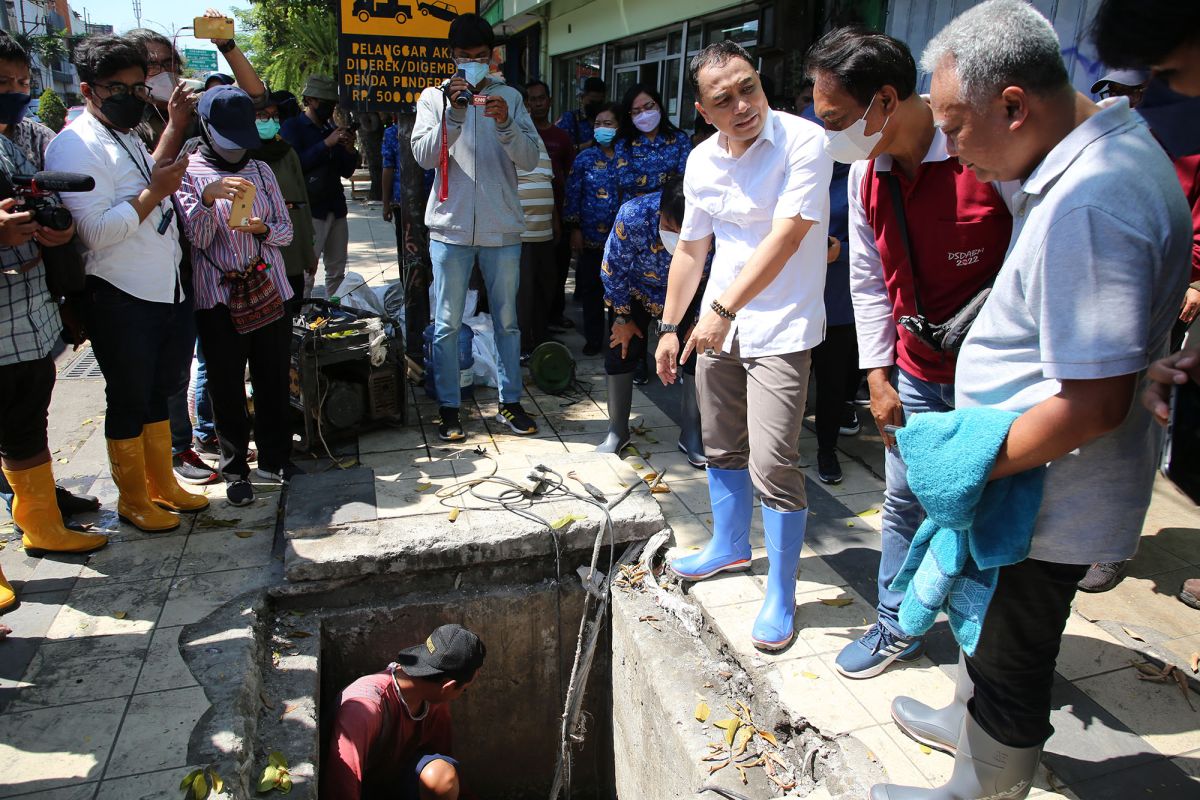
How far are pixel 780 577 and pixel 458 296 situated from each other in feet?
8.40

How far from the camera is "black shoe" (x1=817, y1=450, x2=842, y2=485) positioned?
434 centimetres

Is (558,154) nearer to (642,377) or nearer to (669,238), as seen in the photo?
(642,377)

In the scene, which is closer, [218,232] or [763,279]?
[763,279]

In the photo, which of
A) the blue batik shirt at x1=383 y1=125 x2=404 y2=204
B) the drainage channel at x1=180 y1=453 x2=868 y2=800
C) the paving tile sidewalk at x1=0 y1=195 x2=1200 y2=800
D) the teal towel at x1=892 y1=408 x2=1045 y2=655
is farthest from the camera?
the blue batik shirt at x1=383 y1=125 x2=404 y2=204

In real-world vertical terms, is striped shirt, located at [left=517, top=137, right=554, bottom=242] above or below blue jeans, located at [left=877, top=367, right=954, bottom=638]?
above

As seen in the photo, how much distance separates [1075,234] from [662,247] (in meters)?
2.79

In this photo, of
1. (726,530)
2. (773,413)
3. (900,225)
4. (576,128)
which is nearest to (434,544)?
(726,530)

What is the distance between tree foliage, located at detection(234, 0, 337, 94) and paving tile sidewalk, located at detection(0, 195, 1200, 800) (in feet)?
61.2

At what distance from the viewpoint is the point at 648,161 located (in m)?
5.81

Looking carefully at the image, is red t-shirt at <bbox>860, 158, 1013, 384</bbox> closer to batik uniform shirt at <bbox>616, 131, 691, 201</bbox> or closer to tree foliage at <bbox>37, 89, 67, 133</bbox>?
batik uniform shirt at <bbox>616, 131, 691, 201</bbox>

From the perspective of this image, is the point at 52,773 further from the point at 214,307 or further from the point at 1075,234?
the point at 1075,234

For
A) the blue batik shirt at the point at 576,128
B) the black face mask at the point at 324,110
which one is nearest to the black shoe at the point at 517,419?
the black face mask at the point at 324,110

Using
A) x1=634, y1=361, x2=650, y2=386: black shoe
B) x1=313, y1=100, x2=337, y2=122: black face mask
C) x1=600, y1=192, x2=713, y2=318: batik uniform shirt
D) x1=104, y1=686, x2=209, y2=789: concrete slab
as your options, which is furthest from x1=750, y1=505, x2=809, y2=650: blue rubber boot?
x1=313, y1=100, x2=337, y2=122: black face mask

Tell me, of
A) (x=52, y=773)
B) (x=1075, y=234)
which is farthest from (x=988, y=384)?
(x=52, y=773)
